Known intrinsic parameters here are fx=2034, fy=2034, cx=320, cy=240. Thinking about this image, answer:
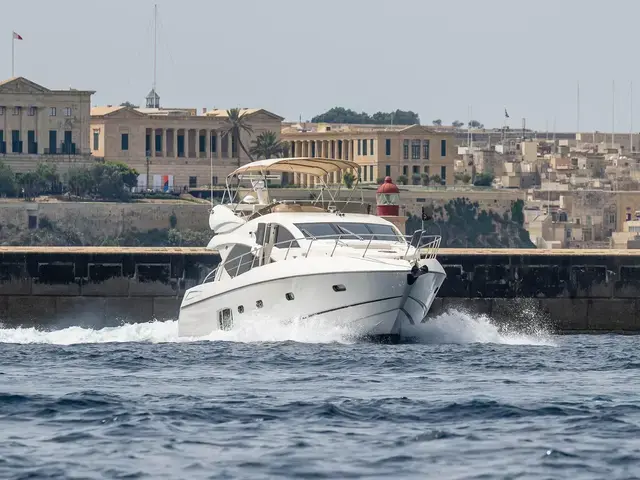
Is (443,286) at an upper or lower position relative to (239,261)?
lower

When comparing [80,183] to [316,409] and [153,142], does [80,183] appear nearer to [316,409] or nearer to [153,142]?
[153,142]

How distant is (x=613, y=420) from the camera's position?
74.1ft

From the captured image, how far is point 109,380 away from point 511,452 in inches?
305

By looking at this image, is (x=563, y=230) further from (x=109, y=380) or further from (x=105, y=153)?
(x=109, y=380)

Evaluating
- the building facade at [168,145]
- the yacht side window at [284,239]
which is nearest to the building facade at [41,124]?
the building facade at [168,145]

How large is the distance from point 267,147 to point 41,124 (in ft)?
68.1

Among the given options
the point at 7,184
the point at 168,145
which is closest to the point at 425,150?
the point at 168,145

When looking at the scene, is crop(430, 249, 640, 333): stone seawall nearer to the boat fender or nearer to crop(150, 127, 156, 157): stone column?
the boat fender

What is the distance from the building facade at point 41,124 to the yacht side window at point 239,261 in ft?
479

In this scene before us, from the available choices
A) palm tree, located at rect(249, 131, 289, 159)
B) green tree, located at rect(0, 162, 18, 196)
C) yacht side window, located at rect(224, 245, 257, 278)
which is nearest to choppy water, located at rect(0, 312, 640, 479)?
yacht side window, located at rect(224, 245, 257, 278)

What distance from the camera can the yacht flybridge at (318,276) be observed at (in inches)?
1238

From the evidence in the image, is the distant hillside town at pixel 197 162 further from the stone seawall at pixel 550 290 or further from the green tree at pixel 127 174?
the stone seawall at pixel 550 290

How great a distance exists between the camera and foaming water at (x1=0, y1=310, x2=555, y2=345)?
31.9m

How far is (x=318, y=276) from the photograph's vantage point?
31453 mm
